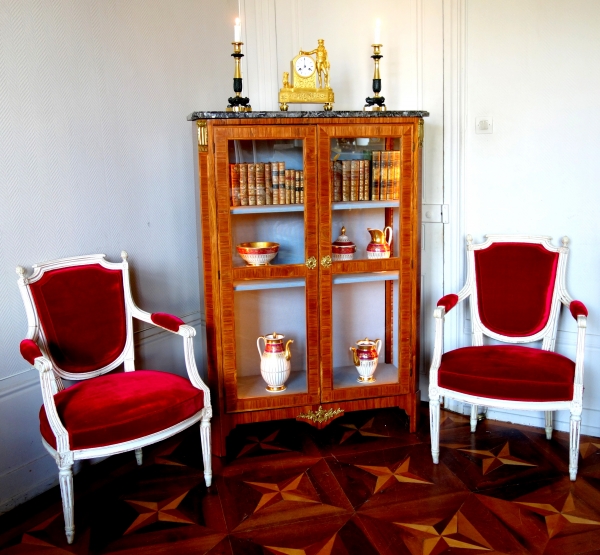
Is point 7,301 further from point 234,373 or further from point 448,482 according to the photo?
point 448,482

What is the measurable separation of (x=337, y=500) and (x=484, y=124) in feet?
6.16

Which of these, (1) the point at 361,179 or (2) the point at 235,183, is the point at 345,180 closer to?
(1) the point at 361,179

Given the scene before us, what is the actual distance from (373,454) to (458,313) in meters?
0.88

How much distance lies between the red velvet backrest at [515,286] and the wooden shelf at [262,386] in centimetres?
92

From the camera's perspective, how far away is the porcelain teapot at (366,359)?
9.64 ft

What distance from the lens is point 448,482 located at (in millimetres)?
2518

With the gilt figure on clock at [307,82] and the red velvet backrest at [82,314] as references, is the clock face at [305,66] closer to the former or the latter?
the gilt figure on clock at [307,82]

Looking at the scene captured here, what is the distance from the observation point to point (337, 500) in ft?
7.87

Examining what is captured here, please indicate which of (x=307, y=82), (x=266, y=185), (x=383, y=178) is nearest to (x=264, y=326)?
(x=266, y=185)

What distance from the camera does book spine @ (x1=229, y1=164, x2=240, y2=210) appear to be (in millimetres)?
2641

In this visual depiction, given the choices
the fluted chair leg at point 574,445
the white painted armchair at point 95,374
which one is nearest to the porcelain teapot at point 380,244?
the white painted armchair at point 95,374

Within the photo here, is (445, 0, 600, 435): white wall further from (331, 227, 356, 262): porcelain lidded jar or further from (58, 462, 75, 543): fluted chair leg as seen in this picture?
(58, 462, 75, 543): fluted chair leg

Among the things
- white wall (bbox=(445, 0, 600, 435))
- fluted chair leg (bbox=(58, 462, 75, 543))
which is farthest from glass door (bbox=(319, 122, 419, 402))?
→ fluted chair leg (bbox=(58, 462, 75, 543))

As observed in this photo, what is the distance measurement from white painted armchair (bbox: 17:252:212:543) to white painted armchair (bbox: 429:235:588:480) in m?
1.05
